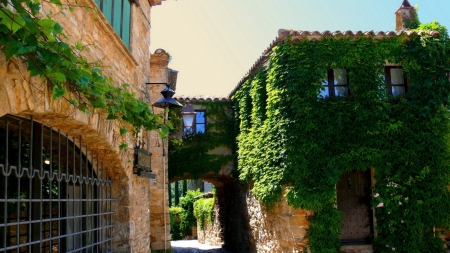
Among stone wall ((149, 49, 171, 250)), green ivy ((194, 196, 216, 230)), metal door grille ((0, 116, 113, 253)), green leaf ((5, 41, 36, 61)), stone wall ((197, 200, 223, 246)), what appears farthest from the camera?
green ivy ((194, 196, 216, 230))

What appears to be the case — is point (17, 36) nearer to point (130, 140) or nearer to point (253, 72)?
point (130, 140)

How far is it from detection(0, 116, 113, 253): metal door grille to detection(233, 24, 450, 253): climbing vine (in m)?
5.16

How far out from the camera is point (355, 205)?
10.4m

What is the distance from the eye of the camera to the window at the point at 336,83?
9.81 meters

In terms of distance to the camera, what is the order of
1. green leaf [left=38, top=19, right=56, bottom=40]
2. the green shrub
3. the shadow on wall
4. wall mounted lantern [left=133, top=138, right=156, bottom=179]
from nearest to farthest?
green leaf [left=38, top=19, right=56, bottom=40] < wall mounted lantern [left=133, top=138, right=156, bottom=179] < the shadow on wall < the green shrub

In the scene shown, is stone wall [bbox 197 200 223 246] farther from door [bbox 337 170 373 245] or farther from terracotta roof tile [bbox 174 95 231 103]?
door [bbox 337 170 373 245]

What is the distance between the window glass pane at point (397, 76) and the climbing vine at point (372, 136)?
186 mm

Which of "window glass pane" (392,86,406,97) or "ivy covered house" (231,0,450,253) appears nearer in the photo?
"ivy covered house" (231,0,450,253)

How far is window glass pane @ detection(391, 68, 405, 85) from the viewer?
33.0 ft

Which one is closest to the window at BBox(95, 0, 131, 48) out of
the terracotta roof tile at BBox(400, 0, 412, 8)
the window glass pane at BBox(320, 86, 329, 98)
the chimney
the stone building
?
the stone building

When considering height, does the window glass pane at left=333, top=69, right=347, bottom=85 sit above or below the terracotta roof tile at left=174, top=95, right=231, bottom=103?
below

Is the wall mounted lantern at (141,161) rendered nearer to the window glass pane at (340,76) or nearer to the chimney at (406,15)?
the window glass pane at (340,76)

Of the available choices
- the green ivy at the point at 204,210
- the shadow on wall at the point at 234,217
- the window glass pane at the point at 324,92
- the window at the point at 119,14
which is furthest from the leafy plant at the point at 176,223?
the window at the point at 119,14

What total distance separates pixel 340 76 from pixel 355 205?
10.2ft
